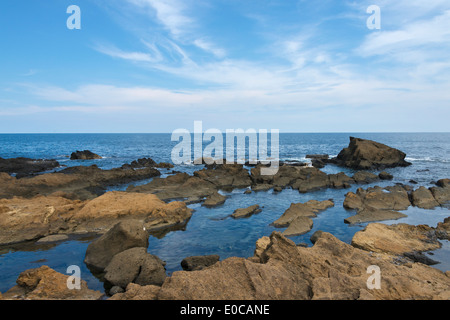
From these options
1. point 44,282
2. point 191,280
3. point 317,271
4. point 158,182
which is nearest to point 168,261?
point 44,282

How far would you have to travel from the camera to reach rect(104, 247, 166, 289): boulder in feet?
37.3

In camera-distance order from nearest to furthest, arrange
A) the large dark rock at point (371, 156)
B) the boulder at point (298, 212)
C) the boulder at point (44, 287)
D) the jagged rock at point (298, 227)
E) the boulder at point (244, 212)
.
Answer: the boulder at point (44, 287), the jagged rock at point (298, 227), the boulder at point (298, 212), the boulder at point (244, 212), the large dark rock at point (371, 156)

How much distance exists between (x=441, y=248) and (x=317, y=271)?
32.9 ft

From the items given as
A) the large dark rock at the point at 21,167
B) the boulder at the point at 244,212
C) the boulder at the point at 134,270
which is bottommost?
the boulder at the point at 244,212

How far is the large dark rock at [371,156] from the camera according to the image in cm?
5008

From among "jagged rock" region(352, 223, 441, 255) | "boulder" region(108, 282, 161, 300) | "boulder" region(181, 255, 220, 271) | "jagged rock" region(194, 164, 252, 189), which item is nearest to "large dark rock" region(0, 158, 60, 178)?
"jagged rock" region(194, 164, 252, 189)

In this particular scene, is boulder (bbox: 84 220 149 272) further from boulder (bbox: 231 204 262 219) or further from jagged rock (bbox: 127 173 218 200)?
jagged rock (bbox: 127 173 218 200)

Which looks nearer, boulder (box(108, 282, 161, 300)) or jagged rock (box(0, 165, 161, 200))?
boulder (box(108, 282, 161, 300))

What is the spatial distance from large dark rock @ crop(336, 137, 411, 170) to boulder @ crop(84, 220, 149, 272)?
44.8 m

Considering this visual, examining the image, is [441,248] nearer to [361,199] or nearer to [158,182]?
[361,199]

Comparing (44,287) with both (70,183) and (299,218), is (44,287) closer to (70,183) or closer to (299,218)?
(299,218)

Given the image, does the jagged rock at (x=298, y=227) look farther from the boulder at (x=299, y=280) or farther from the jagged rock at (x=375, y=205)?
the boulder at (x=299, y=280)

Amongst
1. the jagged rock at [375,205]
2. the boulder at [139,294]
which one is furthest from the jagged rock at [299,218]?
the boulder at [139,294]

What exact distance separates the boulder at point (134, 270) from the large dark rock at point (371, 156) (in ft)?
151
